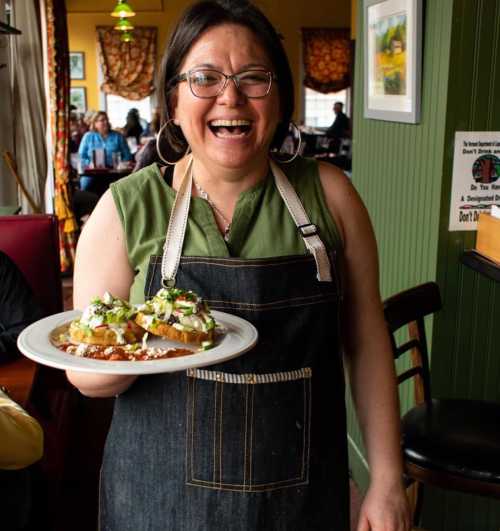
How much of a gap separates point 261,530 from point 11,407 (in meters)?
0.82

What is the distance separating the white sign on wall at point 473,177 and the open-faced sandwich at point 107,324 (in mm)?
1414

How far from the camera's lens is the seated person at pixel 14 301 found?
2.72 metres

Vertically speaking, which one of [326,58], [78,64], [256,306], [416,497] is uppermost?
[326,58]

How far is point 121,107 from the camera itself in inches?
612

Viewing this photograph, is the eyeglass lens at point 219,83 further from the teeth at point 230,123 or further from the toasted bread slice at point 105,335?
the toasted bread slice at point 105,335

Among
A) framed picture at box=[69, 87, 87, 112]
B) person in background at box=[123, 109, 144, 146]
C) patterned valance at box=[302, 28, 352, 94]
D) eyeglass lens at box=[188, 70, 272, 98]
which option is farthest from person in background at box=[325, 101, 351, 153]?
eyeglass lens at box=[188, 70, 272, 98]

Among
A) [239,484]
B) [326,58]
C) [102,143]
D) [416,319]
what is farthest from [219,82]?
[326,58]

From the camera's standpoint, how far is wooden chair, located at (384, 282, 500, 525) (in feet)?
6.35

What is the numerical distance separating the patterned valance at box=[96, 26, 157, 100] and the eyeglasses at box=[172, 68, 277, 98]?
14475 mm

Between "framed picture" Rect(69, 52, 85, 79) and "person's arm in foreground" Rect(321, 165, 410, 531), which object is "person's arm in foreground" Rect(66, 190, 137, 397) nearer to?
"person's arm in foreground" Rect(321, 165, 410, 531)

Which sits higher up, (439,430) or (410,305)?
(410,305)

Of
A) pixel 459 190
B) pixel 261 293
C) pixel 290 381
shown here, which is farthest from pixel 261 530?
pixel 459 190

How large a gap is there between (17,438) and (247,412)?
0.80 meters

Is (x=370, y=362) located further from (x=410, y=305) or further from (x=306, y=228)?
(x=410, y=305)
